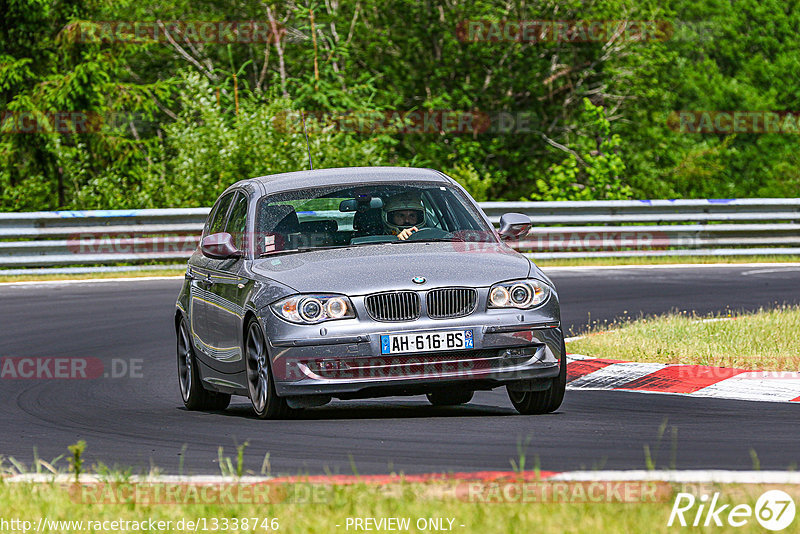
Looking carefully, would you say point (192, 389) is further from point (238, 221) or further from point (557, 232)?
point (557, 232)

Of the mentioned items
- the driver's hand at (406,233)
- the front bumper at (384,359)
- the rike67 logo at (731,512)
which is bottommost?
the front bumper at (384,359)

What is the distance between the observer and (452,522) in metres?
5.18

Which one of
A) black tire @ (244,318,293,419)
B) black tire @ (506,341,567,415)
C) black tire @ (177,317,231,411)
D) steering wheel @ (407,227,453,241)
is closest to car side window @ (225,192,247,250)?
black tire @ (177,317,231,411)

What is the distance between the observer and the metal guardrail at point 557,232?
22.7 meters

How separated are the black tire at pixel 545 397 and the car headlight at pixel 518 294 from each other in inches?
12.6

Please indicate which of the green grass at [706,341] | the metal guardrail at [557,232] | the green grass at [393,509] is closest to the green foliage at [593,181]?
the metal guardrail at [557,232]

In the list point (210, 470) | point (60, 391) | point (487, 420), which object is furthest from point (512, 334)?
point (60, 391)

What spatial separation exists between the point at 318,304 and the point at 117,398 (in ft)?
9.58

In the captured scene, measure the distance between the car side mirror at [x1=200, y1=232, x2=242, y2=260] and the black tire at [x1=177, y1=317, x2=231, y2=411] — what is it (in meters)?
1.08

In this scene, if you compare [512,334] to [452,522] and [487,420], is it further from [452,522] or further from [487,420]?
[452,522]

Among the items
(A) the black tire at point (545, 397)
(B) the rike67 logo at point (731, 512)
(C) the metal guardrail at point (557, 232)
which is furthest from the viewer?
(C) the metal guardrail at point (557, 232)

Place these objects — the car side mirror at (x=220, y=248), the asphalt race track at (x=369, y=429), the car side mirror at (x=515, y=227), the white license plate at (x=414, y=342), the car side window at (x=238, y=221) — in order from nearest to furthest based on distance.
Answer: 1. the asphalt race track at (x=369, y=429)
2. the white license plate at (x=414, y=342)
3. the car side mirror at (x=220, y=248)
4. the car side mirror at (x=515, y=227)
5. the car side window at (x=238, y=221)

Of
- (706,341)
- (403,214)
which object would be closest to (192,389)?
(403,214)

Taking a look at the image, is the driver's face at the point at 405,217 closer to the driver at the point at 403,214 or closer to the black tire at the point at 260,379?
the driver at the point at 403,214
